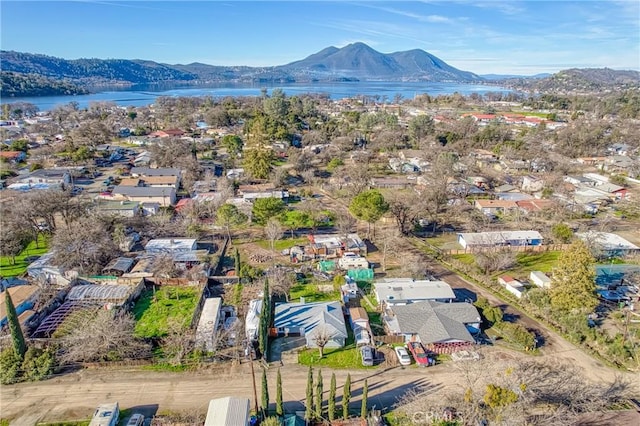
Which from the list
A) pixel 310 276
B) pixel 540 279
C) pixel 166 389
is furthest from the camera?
pixel 310 276

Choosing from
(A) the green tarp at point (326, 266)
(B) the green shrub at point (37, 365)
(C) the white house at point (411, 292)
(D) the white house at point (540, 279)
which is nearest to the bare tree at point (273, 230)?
(A) the green tarp at point (326, 266)

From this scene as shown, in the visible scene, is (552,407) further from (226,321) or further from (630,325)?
(226,321)

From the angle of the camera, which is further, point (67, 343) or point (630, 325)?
point (630, 325)

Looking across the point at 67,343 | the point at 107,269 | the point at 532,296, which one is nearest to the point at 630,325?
the point at 532,296

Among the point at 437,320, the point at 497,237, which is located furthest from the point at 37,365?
the point at 497,237

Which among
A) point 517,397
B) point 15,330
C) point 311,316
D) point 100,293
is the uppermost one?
point 15,330

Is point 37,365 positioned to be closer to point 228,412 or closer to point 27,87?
point 228,412
